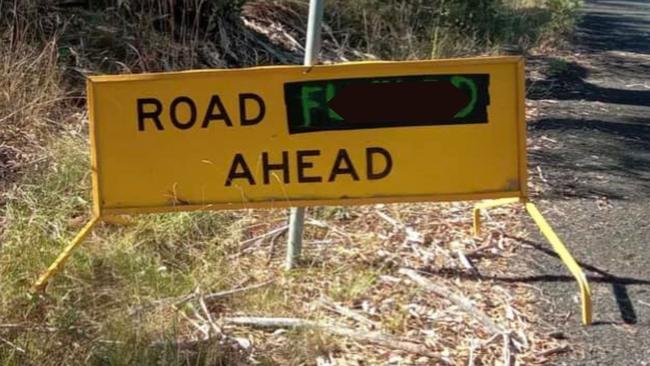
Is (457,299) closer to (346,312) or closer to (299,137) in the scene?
(346,312)

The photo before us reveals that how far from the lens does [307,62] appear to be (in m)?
4.61

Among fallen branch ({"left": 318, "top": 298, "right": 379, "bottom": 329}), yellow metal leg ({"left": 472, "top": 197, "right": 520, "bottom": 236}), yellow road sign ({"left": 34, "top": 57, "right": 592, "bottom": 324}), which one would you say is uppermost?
yellow road sign ({"left": 34, "top": 57, "right": 592, "bottom": 324})

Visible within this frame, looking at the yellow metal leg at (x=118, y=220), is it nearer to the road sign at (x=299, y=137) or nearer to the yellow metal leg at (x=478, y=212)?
the road sign at (x=299, y=137)

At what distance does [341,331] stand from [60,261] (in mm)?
1271

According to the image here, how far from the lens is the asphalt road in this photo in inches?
162

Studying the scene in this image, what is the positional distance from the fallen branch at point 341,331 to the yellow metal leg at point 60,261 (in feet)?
2.54

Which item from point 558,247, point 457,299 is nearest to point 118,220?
point 457,299

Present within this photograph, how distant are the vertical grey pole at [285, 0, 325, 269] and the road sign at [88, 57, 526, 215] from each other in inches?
6.1

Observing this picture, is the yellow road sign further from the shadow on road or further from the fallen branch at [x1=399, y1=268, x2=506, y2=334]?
the fallen branch at [x1=399, y1=268, x2=506, y2=334]

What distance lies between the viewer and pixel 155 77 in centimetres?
448

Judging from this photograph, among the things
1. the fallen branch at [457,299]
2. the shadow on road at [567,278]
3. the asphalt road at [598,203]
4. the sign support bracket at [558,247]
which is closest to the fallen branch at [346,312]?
the fallen branch at [457,299]

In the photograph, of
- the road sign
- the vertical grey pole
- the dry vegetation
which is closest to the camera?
the dry vegetation

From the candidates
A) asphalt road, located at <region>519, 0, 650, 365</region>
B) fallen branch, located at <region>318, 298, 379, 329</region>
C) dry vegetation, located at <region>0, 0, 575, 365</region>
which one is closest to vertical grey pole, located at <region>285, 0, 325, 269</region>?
dry vegetation, located at <region>0, 0, 575, 365</region>

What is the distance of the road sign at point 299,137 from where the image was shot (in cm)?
448
